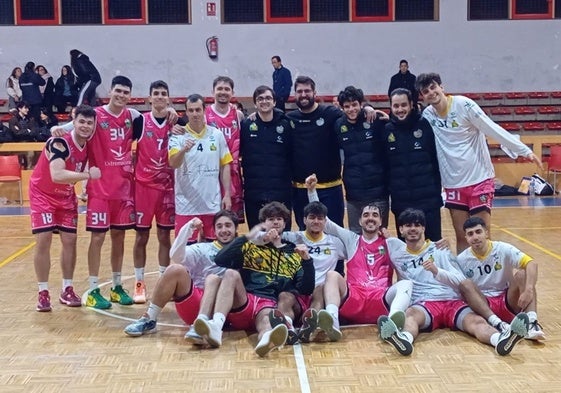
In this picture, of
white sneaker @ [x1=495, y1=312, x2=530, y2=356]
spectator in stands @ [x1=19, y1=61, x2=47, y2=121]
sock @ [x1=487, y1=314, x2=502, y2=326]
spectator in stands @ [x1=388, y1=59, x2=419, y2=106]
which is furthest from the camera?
spectator in stands @ [x1=388, y1=59, x2=419, y2=106]

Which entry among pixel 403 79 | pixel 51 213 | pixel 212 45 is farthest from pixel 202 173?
pixel 212 45

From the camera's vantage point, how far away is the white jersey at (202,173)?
638 cm

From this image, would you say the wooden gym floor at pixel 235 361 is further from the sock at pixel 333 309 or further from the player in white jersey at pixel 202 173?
the player in white jersey at pixel 202 173

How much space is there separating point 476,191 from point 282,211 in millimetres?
1860

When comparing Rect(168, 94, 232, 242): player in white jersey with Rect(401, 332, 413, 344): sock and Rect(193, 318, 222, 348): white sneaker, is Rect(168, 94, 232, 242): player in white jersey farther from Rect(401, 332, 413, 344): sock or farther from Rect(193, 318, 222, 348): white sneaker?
Rect(401, 332, 413, 344): sock

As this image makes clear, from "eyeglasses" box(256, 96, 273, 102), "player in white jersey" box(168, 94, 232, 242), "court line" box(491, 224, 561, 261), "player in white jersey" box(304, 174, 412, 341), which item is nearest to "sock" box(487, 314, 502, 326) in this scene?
"player in white jersey" box(304, 174, 412, 341)

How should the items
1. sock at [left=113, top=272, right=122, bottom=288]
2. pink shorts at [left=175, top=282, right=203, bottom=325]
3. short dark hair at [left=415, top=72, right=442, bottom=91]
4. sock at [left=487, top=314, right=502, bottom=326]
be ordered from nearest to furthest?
sock at [left=487, top=314, right=502, bottom=326], pink shorts at [left=175, top=282, right=203, bottom=325], short dark hair at [left=415, top=72, right=442, bottom=91], sock at [left=113, top=272, right=122, bottom=288]

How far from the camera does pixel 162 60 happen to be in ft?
63.4

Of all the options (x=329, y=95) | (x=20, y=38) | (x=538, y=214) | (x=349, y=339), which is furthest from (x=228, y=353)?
(x=20, y=38)

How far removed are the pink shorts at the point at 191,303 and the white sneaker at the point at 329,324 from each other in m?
0.99

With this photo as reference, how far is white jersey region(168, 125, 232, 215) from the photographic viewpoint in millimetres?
6375

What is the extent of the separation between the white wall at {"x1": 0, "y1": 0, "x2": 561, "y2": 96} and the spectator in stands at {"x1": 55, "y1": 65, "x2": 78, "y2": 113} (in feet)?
3.27

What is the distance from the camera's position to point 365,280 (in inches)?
234

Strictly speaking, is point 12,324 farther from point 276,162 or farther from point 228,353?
point 276,162
